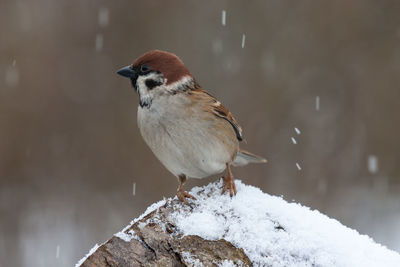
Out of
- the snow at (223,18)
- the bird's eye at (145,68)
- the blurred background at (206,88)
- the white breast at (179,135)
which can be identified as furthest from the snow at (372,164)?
the bird's eye at (145,68)

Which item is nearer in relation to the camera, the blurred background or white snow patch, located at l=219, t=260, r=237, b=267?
white snow patch, located at l=219, t=260, r=237, b=267

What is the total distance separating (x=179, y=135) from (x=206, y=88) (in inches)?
143

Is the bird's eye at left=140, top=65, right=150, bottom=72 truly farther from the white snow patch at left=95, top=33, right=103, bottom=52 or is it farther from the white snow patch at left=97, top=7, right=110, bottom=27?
the white snow patch at left=97, top=7, right=110, bottom=27

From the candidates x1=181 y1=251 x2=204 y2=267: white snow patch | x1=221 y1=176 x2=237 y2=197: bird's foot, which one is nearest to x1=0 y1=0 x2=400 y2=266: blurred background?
x1=221 y1=176 x2=237 y2=197: bird's foot

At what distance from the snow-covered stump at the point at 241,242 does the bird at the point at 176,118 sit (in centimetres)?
85

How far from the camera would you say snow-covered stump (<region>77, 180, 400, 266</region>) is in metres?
1.79

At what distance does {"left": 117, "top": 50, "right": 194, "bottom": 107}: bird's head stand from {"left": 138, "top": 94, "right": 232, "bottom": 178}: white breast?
0.06 metres

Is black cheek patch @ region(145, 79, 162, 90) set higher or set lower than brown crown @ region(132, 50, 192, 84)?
lower

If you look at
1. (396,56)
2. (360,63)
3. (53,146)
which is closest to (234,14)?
(360,63)

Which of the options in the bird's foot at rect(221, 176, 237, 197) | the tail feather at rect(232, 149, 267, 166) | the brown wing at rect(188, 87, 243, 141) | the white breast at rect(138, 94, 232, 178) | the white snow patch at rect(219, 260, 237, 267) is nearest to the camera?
the white snow patch at rect(219, 260, 237, 267)

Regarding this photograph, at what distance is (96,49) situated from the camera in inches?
251

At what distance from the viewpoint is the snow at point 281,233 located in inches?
70.5

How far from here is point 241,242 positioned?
1.85 meters

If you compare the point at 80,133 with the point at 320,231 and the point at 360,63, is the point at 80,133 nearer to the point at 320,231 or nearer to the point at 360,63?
the point at 360,63
